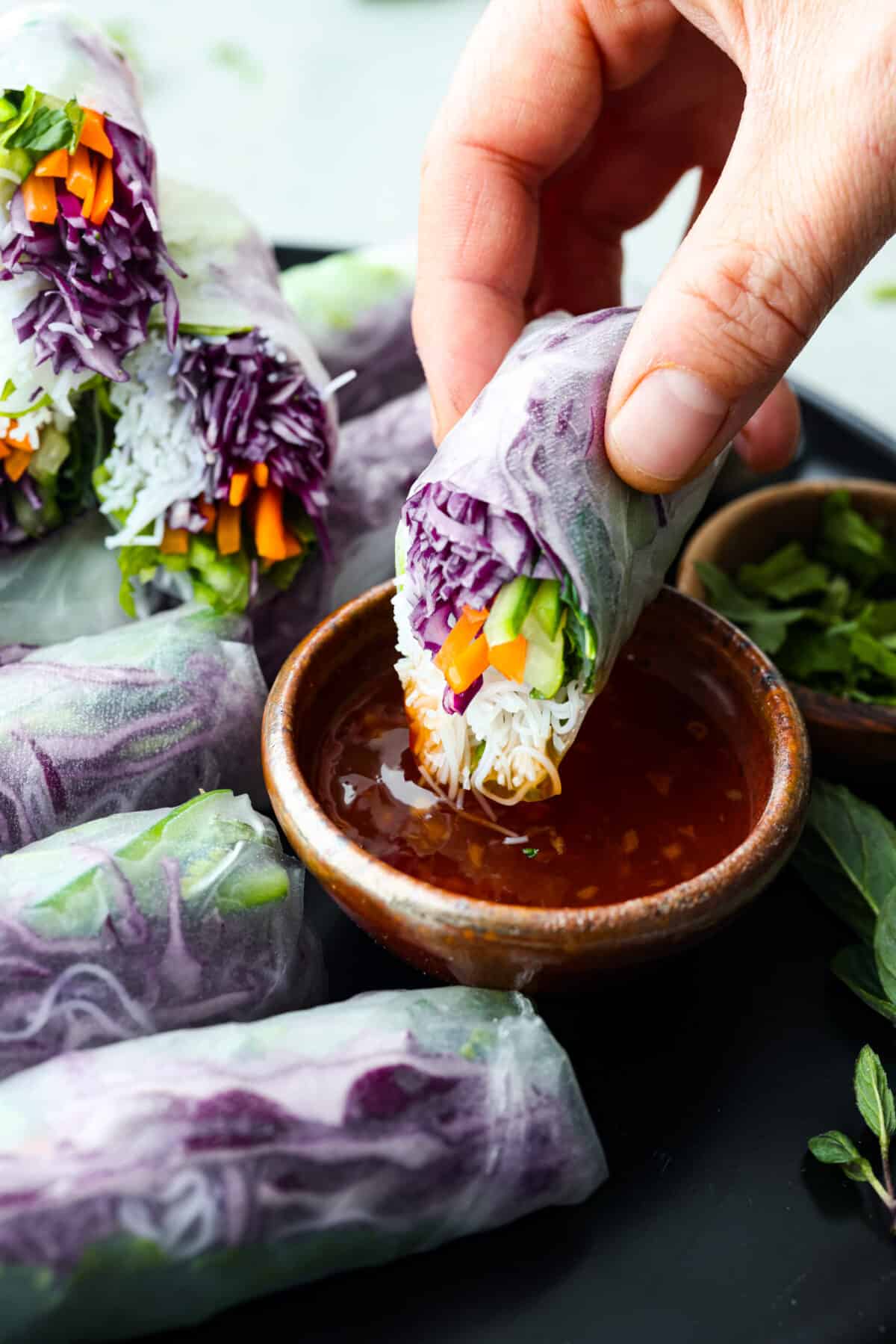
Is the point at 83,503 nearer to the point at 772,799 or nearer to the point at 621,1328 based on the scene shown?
the point at 772,799

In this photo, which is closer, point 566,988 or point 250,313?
point 566,988

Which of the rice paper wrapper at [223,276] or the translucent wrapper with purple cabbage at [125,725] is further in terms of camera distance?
the rice paper wrapper at [223,276]

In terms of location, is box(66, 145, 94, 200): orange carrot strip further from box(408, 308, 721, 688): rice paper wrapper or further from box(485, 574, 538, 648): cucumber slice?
box(485, 574, 538, 648): cucumber slice

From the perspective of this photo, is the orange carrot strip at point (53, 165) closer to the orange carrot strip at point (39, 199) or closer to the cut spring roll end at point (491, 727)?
the orange carrot strip at point (39, 199)

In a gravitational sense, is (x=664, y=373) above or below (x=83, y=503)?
above

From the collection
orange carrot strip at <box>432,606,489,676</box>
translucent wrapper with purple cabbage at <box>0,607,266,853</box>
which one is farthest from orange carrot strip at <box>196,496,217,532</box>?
orange carrot strip at <box>432,606,489,676</box>

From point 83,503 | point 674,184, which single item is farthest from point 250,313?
point 674,184

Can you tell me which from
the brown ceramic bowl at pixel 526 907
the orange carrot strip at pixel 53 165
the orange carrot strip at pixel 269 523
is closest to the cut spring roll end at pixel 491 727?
the brown ceramic bowl at pixel 526 907
